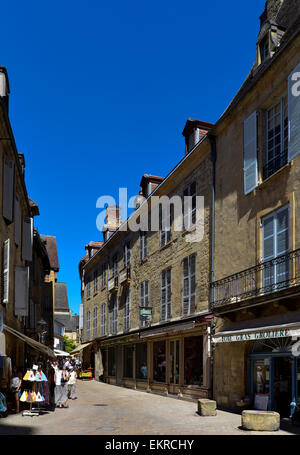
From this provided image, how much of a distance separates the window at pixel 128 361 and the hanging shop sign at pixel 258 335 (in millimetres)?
11891

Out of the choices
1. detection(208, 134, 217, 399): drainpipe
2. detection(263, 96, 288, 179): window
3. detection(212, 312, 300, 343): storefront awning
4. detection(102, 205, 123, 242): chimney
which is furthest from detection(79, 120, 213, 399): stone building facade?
detection(102, 205, 123, 242): chimney

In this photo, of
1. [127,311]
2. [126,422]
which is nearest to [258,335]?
[126,422]

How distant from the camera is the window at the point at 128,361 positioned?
25.4m

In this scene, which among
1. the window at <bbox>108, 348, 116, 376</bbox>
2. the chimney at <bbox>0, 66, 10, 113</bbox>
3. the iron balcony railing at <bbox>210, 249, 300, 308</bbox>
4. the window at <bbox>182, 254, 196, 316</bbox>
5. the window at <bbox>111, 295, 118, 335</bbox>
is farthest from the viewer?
the window at <bbox>108, 348, 116, 376</bbox>

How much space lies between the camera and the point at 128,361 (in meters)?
26.0

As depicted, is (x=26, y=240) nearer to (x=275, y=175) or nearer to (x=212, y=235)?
(x=212, y=235)

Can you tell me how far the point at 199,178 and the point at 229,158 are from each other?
7.90ft

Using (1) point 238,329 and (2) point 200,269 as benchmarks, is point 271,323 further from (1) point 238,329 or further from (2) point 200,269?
(2) point 200,269

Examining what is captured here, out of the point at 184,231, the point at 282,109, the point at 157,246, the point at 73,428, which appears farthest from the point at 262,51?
the point at 73,428

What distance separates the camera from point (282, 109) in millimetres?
12992

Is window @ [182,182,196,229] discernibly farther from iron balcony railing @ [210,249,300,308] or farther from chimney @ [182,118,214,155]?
iron balcony railing @ [210,249,300,308]

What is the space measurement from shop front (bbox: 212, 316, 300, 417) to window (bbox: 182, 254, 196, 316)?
2.73 meters

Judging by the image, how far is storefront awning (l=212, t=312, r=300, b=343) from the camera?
10.8m

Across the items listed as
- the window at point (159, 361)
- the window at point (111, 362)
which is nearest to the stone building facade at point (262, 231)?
the window at point (159, 361)
